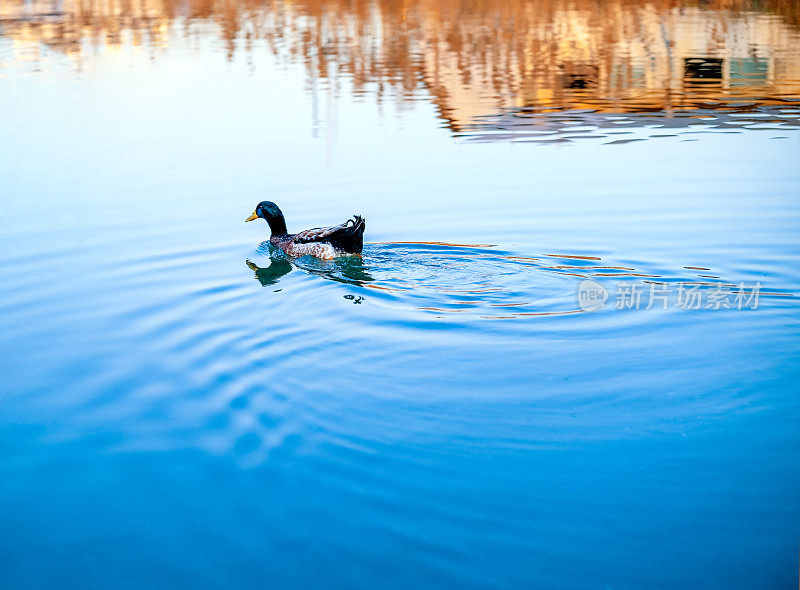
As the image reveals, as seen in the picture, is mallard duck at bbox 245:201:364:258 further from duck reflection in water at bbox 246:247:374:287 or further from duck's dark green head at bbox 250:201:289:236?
duck reflection in water at bbox 246:247:374:287

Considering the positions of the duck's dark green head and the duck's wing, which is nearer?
the duck's wing

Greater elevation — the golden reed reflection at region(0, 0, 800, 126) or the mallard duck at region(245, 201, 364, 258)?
the golden reed reflection at region(0, 0, 800, 126)

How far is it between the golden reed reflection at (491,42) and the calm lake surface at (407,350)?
1.86 meters

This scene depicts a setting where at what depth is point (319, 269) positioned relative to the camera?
1148cm

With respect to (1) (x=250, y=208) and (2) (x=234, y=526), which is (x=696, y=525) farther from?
(1) (x=250, y=208)

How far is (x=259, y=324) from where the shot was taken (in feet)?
30.3

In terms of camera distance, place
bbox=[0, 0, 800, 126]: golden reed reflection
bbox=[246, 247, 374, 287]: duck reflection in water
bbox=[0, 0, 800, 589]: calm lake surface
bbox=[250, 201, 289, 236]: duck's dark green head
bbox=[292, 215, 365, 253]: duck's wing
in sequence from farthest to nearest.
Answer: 1. bbox=[0, 0, 800, 126]: golden reed reflection
2. bbox=[250, 201, 289, 236]: duck's dark green head
3. bbox=[292, 215, 365, 253]: duck's wing
4. bbox=[246, 247, 374, 287]: duck reflection in water
5. bbox=[0, 0, 800, 589]: calm lake surface

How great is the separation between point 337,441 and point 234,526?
3.87 ft

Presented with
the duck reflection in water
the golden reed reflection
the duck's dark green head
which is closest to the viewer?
the duck reflection in water

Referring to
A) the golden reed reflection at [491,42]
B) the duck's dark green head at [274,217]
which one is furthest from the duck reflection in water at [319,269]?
the golden reed reflection at [491,42]

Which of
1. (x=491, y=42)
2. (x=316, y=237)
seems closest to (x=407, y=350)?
(x=316, y=237)

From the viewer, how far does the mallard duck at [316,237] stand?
1095cm

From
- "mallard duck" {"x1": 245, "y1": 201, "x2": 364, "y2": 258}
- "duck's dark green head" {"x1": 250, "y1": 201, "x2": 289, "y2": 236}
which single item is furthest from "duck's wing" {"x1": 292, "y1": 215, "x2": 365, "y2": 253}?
"duck's dark green head" {"x1": 250, "y1": 201, "x2": 289, "y2": 236}

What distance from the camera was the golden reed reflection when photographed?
75.0 feet
